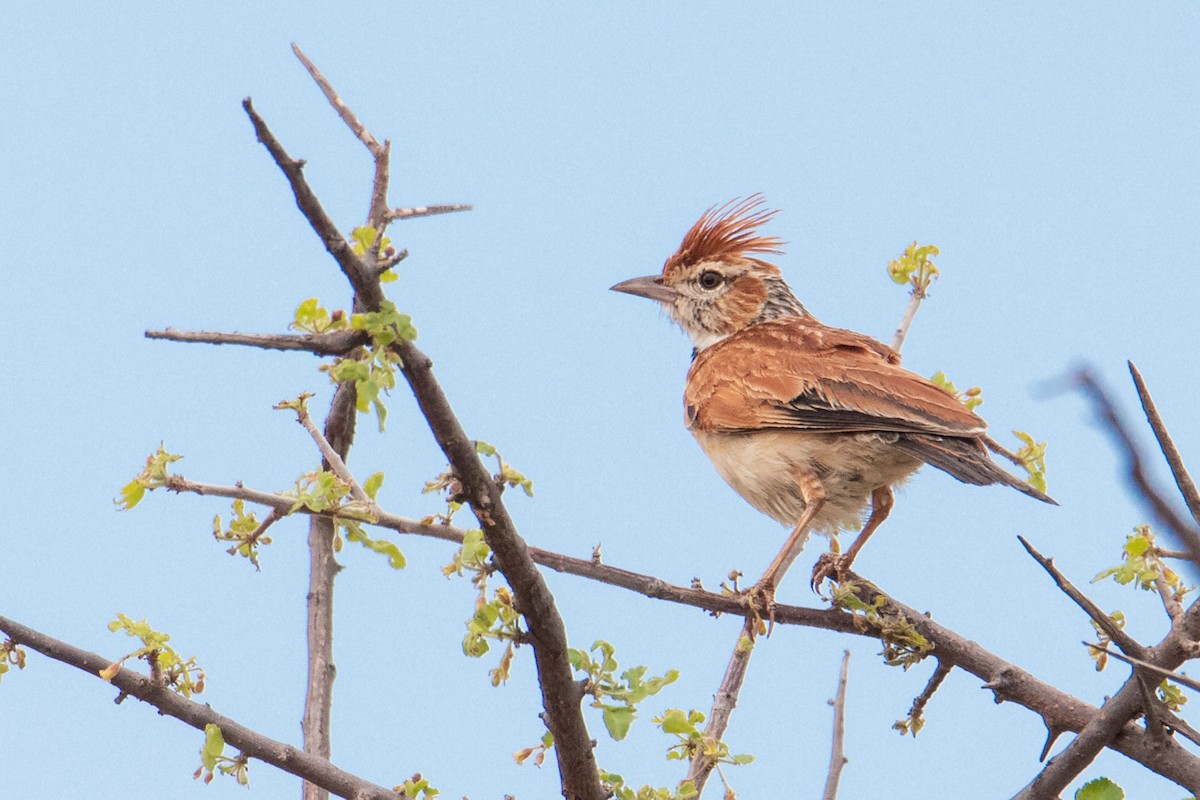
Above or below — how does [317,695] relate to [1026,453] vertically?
below

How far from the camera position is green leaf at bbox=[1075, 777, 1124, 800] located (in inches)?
124

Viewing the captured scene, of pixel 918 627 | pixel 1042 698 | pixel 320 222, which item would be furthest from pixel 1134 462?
pixel 918 627

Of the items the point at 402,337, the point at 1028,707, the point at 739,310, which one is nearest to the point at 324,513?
the point at 402,337

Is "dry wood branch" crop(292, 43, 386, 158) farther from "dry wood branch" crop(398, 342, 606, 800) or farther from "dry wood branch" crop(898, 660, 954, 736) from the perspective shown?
"dry wood branch" crop(898, 660, 954, 736)

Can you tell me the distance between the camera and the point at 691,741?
396 centimetres

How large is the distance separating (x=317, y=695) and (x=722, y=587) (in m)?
1.53

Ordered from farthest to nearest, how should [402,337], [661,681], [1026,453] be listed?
[1026,453], [661,681], [402,337]

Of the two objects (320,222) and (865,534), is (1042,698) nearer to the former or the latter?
(865,534)

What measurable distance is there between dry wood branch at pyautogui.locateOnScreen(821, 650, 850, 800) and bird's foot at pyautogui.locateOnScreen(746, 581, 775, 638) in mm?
329

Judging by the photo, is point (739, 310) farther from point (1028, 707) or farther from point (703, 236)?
point (1028, 707)

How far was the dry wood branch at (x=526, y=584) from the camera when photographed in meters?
2.89

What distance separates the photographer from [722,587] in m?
4.93

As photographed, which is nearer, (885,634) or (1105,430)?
(1105,430)

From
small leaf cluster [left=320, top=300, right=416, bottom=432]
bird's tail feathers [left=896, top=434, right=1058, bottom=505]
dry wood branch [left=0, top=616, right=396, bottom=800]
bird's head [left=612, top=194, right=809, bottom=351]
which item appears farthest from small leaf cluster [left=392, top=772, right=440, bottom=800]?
bird's head [left=612, top=194, right=809, bottom=351]
